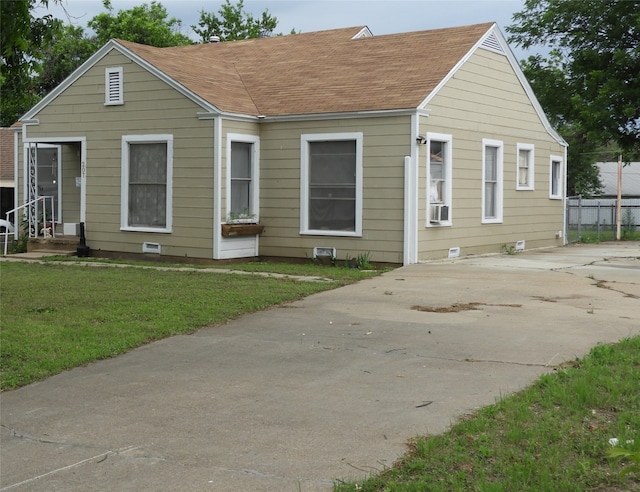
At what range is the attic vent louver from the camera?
19.2m

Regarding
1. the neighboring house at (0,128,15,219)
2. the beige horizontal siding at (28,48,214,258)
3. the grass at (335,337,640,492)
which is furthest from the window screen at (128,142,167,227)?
the neighboring house at (0,128,15,219)

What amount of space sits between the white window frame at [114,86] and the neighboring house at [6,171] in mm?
13692

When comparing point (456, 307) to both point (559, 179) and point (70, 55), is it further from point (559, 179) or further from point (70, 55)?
point (70, 55)

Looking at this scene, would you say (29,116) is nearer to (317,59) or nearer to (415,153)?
(317,59)

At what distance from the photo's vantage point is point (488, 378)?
24.7 feet

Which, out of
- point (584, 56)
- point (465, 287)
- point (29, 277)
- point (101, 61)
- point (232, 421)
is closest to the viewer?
point (232, 421)

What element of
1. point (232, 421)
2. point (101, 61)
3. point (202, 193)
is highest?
point (101, 61)

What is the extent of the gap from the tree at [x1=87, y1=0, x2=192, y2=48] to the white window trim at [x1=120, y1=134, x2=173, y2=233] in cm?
2247

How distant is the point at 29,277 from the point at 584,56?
15.9 meters

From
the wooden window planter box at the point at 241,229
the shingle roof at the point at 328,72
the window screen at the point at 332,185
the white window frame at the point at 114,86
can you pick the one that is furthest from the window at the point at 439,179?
the white window frame at the point at 114,86

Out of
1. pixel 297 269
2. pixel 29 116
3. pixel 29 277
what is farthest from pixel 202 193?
pixel 29 116

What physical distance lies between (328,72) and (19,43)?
38.9ft

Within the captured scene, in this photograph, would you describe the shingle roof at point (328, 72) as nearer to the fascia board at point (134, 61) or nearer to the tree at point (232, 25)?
the fascia board at point (134, 61)

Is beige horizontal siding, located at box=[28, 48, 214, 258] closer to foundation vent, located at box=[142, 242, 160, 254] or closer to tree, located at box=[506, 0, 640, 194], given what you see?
foundation vent, located at box=[142, 242, 160, 254]
